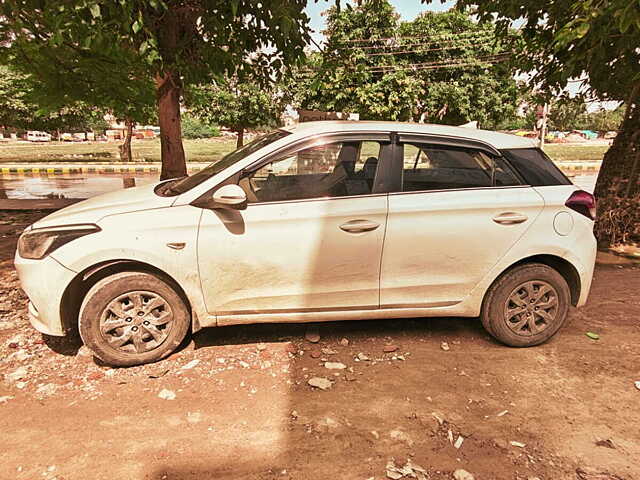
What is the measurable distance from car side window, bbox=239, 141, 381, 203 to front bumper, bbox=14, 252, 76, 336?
136 centimetres

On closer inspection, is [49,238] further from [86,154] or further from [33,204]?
[86,154]

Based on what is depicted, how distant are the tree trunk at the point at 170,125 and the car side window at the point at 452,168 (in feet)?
16.5

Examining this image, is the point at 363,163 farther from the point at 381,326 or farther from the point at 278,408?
the point at 278,408

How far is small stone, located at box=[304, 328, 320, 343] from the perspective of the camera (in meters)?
3.65

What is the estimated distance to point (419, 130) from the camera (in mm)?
3393

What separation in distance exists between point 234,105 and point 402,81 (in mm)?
10893

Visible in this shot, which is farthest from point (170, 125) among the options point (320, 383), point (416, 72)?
point (416, 72)

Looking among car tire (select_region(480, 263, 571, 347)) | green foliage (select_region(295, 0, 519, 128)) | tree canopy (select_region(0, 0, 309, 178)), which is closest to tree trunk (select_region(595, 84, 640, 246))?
car tire (select_region(480, 263, 571, 347))

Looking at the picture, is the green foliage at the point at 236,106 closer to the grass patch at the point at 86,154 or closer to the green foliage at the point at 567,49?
the grass patch at the point at 86,154

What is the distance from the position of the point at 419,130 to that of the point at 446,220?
2.44ft

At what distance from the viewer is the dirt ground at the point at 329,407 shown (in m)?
2.32

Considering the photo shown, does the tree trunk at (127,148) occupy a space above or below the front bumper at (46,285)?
above

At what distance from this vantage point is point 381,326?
3928mm

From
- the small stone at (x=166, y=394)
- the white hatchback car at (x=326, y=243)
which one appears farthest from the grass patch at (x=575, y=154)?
the small stone at (x=166, y=394)
